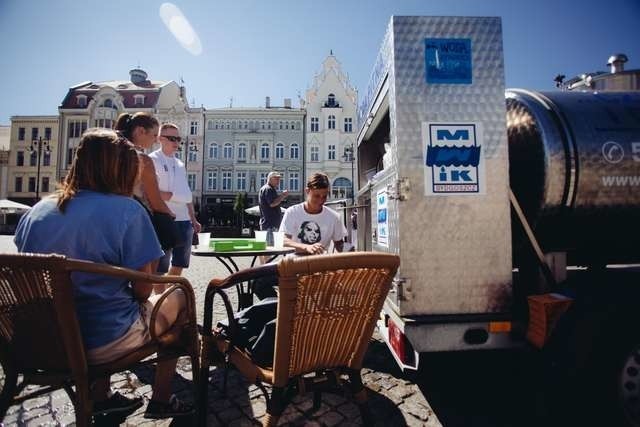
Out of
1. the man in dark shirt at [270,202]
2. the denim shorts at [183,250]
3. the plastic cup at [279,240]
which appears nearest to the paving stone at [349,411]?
the plastic cup at [279,240]

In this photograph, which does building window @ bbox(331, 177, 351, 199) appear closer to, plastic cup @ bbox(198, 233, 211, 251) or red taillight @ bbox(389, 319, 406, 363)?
plastic cup @ bbox(198, 233, 211, 251)

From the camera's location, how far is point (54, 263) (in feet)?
4.17

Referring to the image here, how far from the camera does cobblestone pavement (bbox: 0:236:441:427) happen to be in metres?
2.13

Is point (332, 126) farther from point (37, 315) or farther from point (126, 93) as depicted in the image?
point (37, 315)

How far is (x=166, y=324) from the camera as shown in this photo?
1.79 metres

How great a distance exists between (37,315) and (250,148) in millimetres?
35615

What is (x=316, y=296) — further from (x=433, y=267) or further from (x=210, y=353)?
(x=433, y=267)

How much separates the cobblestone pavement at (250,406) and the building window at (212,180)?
33.9 m

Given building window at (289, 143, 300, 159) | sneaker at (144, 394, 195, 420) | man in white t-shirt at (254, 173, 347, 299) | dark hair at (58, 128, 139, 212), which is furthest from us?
building window at (289, 143, 300, 159)

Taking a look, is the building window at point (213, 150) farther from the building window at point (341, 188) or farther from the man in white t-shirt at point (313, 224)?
the man in white t-shirt at point (313, 224)

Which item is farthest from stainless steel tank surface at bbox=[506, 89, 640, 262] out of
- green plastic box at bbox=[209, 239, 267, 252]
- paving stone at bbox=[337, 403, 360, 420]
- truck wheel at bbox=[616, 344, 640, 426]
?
green plastic box at bbox=[209, 239, 267, 252]

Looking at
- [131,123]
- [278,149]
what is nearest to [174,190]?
[131,123]

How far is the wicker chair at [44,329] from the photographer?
131cm

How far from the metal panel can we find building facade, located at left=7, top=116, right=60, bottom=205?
4449 cm
